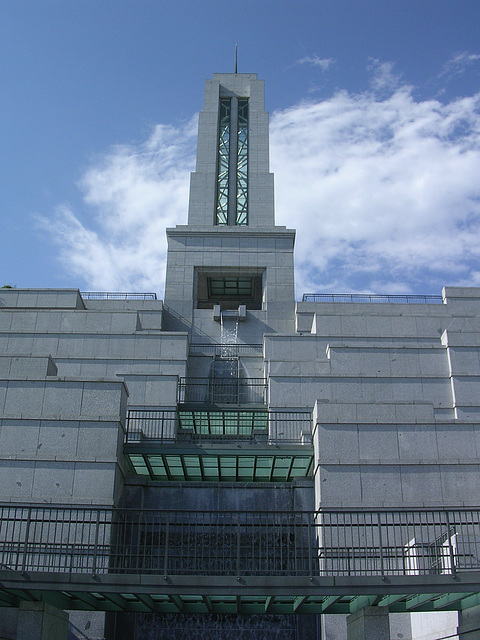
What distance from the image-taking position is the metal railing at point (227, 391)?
3425 cm

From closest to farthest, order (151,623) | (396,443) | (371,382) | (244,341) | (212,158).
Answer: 1. (151,623)
2. (396,443)
3. (371,382)
4. (244,341)
5. (212,158)

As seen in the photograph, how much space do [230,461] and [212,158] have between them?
92.8 feet

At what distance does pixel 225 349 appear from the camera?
3881cm

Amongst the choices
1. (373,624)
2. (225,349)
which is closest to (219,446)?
(373,624)

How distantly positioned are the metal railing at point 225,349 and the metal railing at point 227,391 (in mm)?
3230

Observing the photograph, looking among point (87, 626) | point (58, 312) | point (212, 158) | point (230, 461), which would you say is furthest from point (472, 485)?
point (212, 158)

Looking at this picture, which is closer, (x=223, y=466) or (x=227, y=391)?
(x=223, y=466)

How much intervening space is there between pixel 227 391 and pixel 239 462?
10107 mm

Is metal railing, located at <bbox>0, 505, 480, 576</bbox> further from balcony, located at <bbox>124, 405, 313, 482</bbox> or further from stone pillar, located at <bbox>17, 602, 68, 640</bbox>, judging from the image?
stone pillar, located at <bbox>17, 602, 68, 640</bbox>

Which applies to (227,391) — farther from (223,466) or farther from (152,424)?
(223,466)

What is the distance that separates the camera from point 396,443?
24.5 meters

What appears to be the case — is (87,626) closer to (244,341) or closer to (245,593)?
(245,593)

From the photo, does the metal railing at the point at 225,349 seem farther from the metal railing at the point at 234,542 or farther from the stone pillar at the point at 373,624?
the stone pillar at the point at 373,624

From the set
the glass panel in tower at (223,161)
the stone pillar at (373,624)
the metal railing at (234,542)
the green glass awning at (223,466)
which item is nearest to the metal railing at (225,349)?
the glass panel in tower at (223,161)
